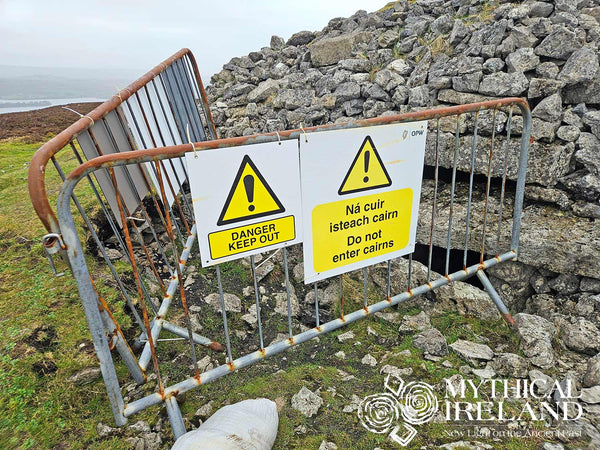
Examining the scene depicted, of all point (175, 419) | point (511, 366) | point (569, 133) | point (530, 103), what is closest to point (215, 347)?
point (175, 419)

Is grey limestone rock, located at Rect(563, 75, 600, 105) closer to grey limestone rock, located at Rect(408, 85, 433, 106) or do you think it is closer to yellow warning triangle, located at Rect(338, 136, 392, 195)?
grey limestone rock, located at Rect(408, 85, 433, 106)

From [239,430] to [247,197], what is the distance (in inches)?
48.2

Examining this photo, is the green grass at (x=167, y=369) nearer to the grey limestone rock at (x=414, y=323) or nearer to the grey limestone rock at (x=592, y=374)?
the grey limestone rock at (x=414, y=323)

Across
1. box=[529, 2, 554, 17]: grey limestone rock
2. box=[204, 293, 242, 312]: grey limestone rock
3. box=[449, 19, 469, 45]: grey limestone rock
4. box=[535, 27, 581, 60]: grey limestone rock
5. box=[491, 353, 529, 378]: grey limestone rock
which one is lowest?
box=[491, 353, 529, 378]: grey limestone rock

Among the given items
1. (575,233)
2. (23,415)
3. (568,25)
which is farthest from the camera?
(568,25)

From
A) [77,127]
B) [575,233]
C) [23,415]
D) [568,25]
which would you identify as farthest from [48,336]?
[568,25]

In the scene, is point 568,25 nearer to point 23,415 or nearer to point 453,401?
point 453,401

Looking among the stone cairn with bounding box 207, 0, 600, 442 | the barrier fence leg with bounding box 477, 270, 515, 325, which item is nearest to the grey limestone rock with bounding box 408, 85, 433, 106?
the stone cairn with bounding box 207, 0, 600, 442

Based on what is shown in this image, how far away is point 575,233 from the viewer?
3.47 m

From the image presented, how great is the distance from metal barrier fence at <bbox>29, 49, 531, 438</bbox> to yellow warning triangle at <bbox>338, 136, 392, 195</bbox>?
0.17 m

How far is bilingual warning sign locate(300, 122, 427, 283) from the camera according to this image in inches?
89.5

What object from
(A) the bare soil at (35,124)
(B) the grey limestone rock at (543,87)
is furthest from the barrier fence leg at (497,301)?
(A) the bare soil at (35,124)

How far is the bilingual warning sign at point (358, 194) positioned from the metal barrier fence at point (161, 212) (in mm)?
104

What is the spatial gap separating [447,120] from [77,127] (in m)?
3.77
